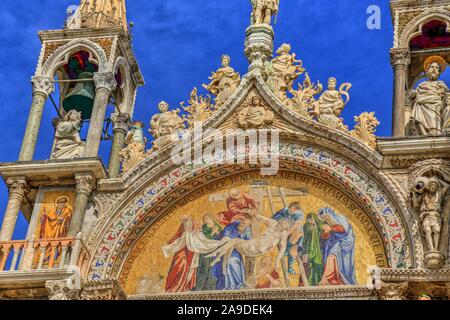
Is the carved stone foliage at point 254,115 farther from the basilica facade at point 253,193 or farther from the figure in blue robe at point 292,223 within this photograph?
the figure in blue robe at point 292,223

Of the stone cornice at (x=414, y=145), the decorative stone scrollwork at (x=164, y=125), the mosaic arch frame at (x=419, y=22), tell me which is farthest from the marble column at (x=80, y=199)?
the mosaic arch frame at (x=419, y=22)

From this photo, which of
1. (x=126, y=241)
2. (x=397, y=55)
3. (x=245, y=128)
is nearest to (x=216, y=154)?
(x=245, y=128)

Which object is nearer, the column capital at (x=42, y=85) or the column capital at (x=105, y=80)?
the column capital at (x=105, y=80)

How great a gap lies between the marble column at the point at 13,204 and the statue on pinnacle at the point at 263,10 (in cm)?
488

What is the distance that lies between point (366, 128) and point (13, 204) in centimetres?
560

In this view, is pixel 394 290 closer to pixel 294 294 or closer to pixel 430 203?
pixel 430 203

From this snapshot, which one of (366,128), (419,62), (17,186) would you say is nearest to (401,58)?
(419,62)

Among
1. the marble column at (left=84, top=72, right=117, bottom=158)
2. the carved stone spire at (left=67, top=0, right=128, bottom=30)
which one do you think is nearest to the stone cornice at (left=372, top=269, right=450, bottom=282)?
the marble column at (left=84, top=72, right=117, bottom=158)

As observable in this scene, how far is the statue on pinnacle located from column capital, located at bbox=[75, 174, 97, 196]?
4125mm

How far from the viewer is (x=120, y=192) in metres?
19.1

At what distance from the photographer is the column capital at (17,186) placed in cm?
1928

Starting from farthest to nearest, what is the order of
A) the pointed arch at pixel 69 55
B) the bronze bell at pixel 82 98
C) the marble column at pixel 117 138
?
the bronze bell at pixel 82 98
the marble column at pixel 117 138
the pointed arch at pixel 69 55

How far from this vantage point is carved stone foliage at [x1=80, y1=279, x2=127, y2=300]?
1795 centimetres
